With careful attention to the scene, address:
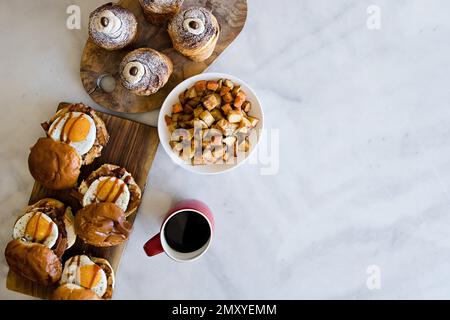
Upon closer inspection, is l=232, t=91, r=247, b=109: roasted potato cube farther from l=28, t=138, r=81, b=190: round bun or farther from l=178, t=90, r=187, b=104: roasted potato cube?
l=28, t=138, r=81, b=190: round bun

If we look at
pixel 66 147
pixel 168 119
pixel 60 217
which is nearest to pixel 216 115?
pixel 168 119

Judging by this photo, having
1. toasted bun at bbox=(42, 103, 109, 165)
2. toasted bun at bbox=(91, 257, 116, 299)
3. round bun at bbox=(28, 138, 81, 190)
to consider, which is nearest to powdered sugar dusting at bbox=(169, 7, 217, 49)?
toasted bun at bbox=(42, 103, 109, 165)

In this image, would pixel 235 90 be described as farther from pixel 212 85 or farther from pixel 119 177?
pixel 119 177

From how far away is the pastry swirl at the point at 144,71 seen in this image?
4.58ft

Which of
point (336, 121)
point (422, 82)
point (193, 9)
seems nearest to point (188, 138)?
point (193, 9)

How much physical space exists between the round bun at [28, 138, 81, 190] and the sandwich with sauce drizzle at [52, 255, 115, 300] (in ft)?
0.82

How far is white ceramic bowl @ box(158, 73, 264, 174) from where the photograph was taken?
4.85 feet

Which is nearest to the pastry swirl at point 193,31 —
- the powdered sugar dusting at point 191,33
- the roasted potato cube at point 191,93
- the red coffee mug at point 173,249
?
the powdered sugar dusting at point 191,33

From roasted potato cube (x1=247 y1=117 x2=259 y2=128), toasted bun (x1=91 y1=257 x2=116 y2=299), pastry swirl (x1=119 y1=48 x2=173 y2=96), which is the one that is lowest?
toasted bun (x1=91 y1=257 x2=116 y2=299)

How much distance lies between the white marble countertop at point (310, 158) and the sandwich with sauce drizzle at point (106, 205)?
11cm

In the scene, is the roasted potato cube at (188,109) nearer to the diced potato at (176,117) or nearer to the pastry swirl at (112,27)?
the diced potato at (176,117)

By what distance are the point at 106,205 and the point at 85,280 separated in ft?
0.80
